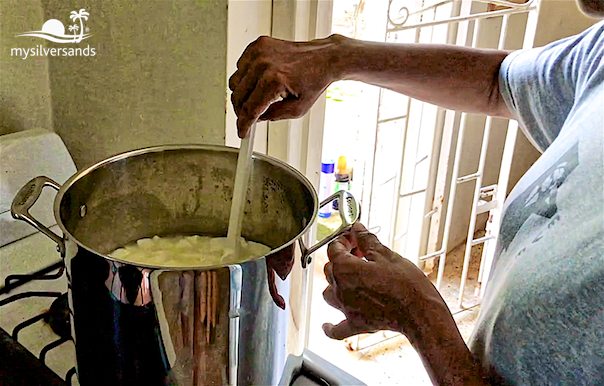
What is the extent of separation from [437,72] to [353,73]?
0.38ft

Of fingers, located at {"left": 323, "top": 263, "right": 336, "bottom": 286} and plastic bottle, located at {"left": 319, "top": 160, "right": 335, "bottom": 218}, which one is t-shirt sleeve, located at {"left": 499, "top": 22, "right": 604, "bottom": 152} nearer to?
fingers, located at {"left": 323, "top": 263, "right": 336, "bottom": 286}

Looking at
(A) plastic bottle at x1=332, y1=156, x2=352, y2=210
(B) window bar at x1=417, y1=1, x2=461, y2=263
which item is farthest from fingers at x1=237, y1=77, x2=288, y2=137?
(A) plastic bottle at x1=332, y1=156, x2=352, y2=210

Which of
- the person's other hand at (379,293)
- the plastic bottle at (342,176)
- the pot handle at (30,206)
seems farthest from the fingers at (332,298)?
the plastic bottle at (342,176)

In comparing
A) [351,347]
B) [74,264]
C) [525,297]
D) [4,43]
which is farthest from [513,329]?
[351,347]

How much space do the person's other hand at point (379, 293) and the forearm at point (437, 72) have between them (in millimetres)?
257

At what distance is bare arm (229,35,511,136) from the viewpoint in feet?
2.03

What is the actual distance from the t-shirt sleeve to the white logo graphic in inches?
22.5

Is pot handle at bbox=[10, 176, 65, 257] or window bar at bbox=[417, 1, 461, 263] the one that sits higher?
pot handle at bbox=[10, 176, 65, 257]

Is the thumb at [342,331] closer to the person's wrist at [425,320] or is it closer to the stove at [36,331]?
the person's wrist at [425,320]

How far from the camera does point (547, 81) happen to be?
63 centimetres

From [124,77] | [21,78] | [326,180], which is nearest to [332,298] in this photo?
[124,77]

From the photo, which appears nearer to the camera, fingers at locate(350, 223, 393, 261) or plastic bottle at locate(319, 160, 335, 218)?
fingers at locate(350, 223, 393, 261)

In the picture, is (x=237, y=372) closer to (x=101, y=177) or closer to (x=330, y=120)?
(x=101, y=177)

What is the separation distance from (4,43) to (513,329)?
0.74 m
